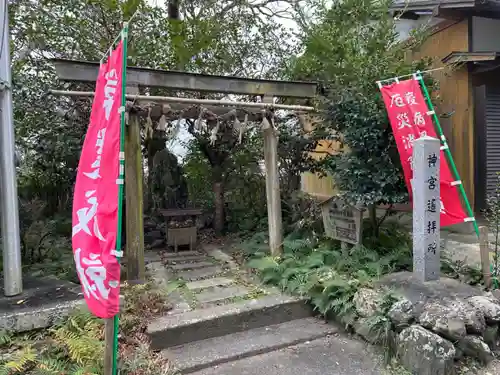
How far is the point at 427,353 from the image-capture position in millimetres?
3645

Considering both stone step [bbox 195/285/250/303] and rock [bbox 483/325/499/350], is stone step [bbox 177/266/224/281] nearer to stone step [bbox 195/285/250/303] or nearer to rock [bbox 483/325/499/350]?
stone step [bbox 195/285/250/303]

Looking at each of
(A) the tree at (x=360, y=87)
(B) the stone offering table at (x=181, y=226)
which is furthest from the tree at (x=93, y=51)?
(A) the tree at (x=360, y=87)

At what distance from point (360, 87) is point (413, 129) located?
1398mm

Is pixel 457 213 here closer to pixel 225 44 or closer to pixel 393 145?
pixel 393 145

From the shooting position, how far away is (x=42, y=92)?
8.26m

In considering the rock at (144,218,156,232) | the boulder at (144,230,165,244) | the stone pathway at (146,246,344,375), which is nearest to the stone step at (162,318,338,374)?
the stone pathway at (146,246,344,375)

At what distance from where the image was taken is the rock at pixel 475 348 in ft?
12.6

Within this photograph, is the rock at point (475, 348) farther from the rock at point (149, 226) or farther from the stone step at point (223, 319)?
the rock at point (149, 226)

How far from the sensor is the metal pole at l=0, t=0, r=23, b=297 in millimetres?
4547

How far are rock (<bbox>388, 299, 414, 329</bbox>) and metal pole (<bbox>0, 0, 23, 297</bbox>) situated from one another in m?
4.80

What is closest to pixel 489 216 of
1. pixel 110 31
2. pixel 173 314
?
pixel 173 314

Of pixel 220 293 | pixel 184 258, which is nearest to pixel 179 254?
pixel 184 258

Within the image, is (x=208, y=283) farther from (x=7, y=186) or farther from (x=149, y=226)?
(x=149, y=226)

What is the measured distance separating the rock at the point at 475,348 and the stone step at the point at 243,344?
1.57 meters
